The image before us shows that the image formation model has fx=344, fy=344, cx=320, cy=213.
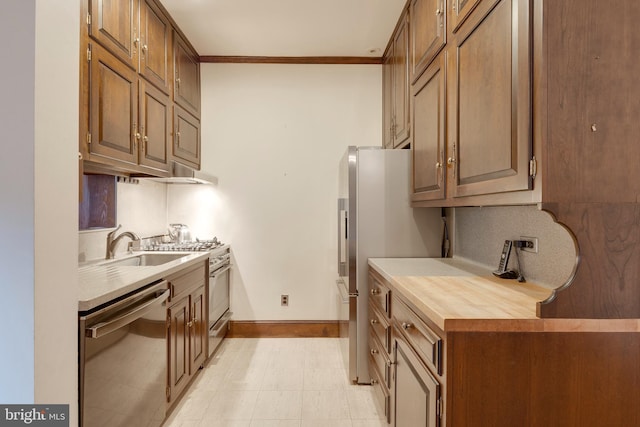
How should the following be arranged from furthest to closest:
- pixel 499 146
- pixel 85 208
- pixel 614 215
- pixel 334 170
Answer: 1. pixel 334 170
2. pixel 85 208
3. pixel 499 146
4. pixel 614 215

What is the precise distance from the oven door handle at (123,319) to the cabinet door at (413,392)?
3.90 ft

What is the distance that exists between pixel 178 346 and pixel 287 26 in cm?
253

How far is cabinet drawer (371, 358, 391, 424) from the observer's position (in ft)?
6.04

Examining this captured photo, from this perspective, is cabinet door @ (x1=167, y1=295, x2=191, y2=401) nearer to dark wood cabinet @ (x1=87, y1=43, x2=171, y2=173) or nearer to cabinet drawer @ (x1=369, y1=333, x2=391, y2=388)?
dark wood cabinet @ (x1=87, y1=43, x2=171, y2=173)

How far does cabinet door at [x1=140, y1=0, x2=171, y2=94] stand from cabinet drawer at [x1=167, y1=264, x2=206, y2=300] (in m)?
1.35

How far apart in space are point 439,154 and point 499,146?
0.61 metres

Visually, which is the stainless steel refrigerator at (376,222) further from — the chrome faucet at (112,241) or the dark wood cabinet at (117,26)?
the chrome faucet at (112,241)

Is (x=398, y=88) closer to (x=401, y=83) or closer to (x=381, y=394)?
(x=401, y=83)

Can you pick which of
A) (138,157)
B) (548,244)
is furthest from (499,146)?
(138,157)

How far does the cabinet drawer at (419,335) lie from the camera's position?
3.63ft

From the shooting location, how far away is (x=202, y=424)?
2.02 m

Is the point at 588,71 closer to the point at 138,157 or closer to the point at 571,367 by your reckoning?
the point at 571,367

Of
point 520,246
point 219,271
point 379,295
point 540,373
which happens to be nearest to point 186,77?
point 219,271

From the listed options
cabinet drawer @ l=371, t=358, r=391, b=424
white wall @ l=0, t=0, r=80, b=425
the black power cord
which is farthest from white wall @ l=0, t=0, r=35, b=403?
the black power cord
